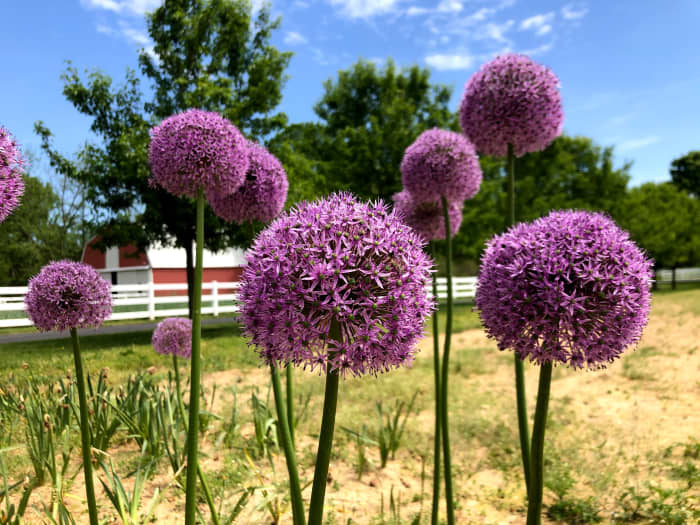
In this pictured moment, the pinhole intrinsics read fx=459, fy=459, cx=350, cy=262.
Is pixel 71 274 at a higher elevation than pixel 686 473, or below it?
higher

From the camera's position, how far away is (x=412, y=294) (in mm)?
2066

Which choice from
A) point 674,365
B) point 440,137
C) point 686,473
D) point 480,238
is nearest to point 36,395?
point 440,137

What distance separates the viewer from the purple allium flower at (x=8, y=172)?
2.38 meters

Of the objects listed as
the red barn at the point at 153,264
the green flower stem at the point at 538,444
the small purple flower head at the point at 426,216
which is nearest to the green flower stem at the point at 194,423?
the green flower stem at the point at 538,444

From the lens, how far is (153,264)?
29.8ft

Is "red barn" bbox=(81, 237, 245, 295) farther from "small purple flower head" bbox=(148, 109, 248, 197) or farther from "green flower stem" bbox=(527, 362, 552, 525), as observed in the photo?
"green flower stem" bbox=(527, 362, 552, 525)

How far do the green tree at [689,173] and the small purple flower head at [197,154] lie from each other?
71423 mm

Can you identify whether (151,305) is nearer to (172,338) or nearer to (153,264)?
(172,338)

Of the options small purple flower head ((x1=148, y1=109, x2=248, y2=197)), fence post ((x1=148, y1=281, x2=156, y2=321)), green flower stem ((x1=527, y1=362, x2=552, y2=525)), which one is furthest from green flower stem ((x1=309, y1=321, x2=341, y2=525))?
fence post ((x1=148, y1=281, x2=156, y2=321))

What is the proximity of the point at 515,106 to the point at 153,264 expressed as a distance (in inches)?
293

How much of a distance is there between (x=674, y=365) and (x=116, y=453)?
11385 millimetres

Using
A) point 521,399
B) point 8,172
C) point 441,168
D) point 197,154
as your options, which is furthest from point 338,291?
point 441,168

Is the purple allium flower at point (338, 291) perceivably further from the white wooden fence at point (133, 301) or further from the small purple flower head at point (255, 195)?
the small purple flower head at point (255, 195)

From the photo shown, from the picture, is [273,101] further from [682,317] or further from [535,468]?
[682,317]
